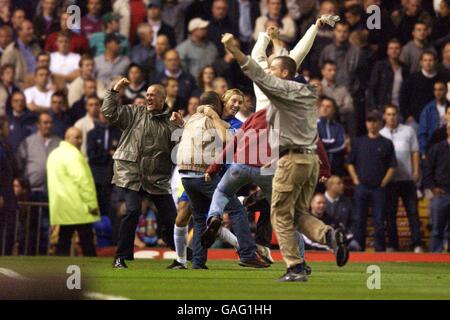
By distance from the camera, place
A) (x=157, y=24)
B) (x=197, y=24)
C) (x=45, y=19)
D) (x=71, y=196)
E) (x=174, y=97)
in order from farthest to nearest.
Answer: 1. (x=45, y=19)
2. (x=157, y=24)
3. (x=197, y=24)
4. (x=174, y=97)
5. (x=71, y=196)

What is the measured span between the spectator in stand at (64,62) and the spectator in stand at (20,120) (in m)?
1.27

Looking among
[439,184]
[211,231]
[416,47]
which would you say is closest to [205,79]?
[416,47]

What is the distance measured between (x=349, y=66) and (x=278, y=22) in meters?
1.88

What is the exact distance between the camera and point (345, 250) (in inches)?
576

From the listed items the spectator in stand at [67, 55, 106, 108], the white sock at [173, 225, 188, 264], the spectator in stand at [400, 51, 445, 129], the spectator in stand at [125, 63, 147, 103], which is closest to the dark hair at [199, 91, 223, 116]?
the white sock at [173, 225, 188, 264]

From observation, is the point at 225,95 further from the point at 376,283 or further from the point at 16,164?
the point at 16,164

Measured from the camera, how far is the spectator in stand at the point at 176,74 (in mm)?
26234

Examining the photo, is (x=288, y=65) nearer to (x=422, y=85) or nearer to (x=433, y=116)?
(x=433, y=116)

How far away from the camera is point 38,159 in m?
25.3

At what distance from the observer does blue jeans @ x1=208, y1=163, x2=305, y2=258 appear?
16.5m

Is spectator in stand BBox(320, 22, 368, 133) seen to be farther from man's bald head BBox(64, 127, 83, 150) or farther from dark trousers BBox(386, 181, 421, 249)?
man's bald head BBox(64, 127, 83, 150)

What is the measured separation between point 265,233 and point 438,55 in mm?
9928

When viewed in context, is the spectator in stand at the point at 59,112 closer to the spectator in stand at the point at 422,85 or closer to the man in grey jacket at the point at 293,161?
the spectator in stand at the point at 422,85

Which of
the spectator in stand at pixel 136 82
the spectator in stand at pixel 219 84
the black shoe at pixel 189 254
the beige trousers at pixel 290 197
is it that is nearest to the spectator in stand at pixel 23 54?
the spectator in stand at pixel 136 82
